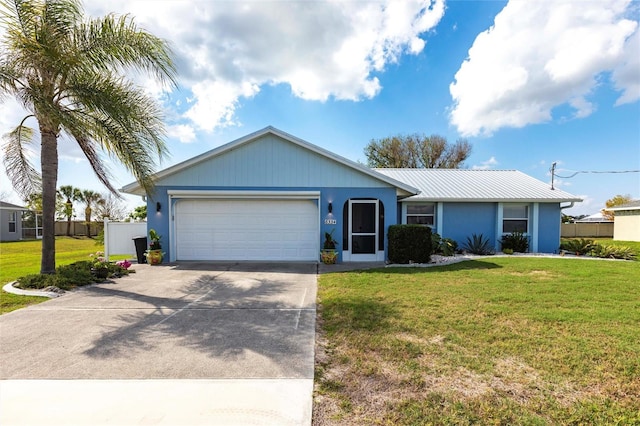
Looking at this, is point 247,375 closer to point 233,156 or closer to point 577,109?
point 233,156

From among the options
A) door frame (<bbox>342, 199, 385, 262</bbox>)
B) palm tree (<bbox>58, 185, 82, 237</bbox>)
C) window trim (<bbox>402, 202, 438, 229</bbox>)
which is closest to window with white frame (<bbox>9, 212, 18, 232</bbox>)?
palm tree (<bbox>58, 185, 82, 237</bbox>)

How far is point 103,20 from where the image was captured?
Result: 6898 millimetres

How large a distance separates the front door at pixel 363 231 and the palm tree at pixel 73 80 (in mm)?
6821

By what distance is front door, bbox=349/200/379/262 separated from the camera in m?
10.9

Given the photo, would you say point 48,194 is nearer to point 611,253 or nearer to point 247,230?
point 247,230

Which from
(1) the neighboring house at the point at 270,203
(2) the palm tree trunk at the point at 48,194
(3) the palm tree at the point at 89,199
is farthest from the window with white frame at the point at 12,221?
(2) the palm tree trunk at the point at 48,194

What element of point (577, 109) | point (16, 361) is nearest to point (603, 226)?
point (577, 109)

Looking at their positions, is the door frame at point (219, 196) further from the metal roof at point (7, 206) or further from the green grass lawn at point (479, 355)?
the metal roof at point (7, 206)

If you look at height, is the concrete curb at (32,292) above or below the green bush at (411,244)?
below

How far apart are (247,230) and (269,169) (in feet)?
7.69

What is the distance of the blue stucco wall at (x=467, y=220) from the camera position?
13438mm

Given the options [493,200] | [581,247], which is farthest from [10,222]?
[581,247]

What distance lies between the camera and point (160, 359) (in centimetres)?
352

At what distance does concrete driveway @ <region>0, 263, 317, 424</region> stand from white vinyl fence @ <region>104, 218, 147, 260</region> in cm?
626
